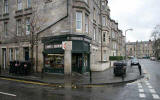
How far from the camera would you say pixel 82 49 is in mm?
16828

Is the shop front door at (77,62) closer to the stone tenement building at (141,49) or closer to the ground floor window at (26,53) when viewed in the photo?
the ground floor window at (26,53)

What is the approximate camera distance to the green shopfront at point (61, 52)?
16562 mm

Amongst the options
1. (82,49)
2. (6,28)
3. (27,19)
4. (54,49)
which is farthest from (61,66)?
(6,28)

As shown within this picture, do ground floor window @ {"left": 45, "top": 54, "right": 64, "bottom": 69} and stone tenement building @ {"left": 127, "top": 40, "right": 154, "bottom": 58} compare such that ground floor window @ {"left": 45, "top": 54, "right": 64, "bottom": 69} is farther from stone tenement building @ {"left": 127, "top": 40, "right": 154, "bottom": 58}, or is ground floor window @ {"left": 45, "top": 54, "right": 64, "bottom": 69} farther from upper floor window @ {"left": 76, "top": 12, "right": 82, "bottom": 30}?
stone tenement building @ {"left": 127, "top": 40, "right": 154, "bottom": 58}

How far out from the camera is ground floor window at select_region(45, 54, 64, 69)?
17.4 m

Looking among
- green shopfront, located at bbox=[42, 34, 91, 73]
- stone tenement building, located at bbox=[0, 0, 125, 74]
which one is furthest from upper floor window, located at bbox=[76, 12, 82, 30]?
green shopfront, located at bbox=[42, 34, 91, 73]

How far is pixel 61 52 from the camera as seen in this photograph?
55.0ft

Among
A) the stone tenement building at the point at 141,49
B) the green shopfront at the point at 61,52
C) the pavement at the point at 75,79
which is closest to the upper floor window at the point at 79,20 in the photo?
the green shopfront at the point at 61,52

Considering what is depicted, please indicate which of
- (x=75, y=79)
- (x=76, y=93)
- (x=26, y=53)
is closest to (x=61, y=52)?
(x=75, y=79)

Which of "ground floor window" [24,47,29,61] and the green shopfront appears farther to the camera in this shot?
"ground floor window" [24,47,29,61]

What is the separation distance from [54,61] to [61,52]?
199 cm

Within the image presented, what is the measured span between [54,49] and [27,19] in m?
7.32

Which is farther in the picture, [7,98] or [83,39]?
[83,39]

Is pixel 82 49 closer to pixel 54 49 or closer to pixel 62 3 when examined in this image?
pixel 54 49
